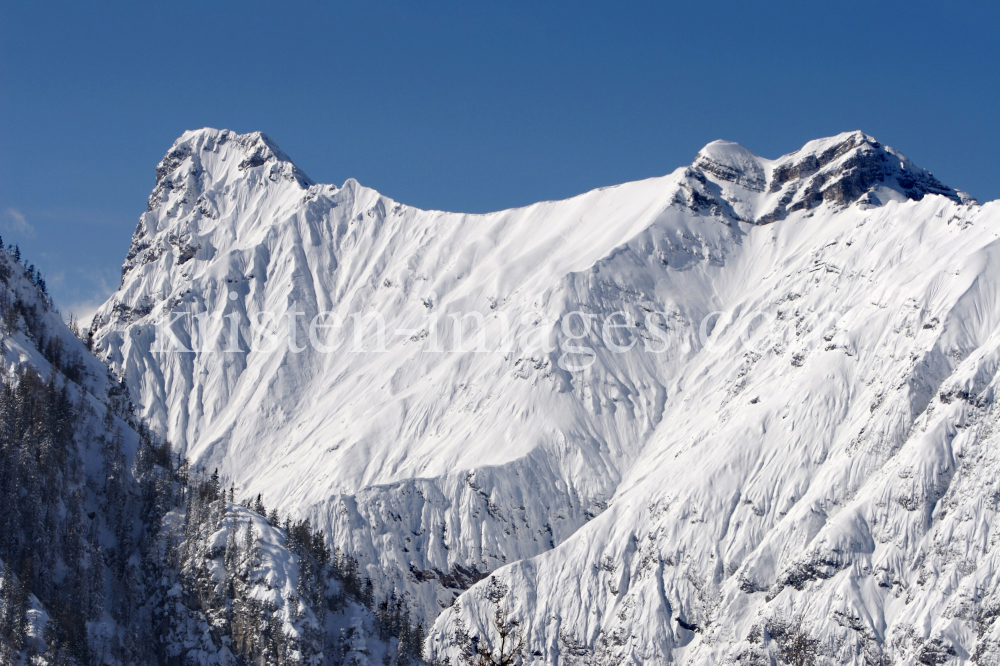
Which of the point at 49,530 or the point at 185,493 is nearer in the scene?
the point at 49,530

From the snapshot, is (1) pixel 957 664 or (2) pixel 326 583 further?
(1) pixel 957 664

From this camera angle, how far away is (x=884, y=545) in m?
194

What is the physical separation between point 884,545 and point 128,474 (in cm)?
11726

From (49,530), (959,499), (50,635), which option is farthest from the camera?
(959,499)

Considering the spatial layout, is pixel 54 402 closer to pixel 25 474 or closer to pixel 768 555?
pixel 25 474

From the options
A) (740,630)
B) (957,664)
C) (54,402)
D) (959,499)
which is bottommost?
(957,664)

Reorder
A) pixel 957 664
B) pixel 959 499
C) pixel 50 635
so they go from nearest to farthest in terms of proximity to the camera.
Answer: pixel 50 635
pixel 957 664
pixel 959 499

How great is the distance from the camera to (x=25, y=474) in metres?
147

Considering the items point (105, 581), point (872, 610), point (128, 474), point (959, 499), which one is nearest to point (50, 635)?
point (105, 581)

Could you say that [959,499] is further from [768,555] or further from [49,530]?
[49,530]

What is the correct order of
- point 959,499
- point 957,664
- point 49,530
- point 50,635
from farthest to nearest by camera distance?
point 959,499, point 957,664, point 49,530, point 50,635

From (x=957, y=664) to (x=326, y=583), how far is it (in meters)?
93.3

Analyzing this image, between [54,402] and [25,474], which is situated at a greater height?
[54,402]

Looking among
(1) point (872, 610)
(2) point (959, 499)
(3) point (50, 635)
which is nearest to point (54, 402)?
(3) point (50, 635)
